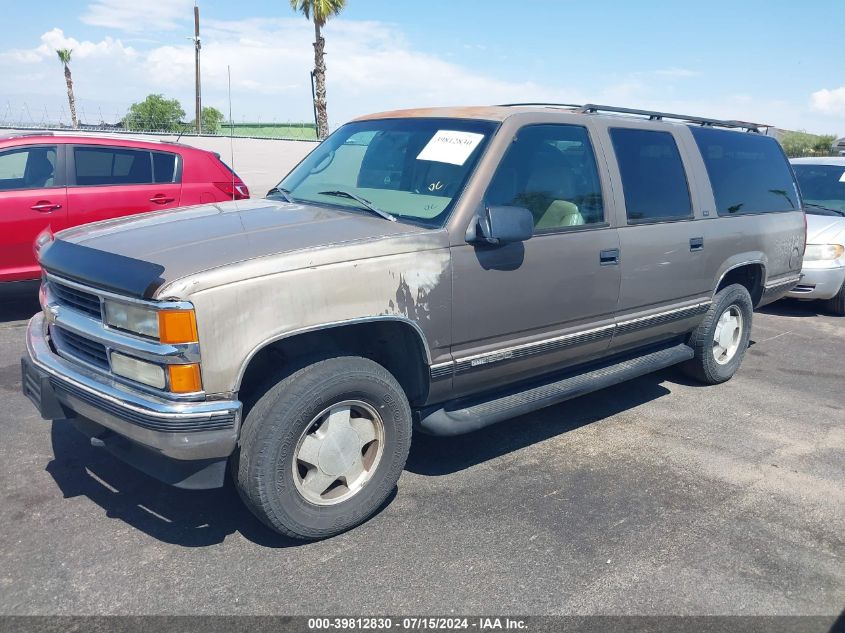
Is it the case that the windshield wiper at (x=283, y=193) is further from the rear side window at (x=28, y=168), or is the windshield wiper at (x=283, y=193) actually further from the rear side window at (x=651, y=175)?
the rear side window at (x=28, y=168)

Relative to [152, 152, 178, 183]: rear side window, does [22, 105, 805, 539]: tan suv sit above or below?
below

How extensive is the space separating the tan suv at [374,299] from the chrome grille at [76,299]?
23 mm

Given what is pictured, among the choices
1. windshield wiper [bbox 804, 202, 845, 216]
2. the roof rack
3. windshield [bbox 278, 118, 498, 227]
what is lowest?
windshield wiper [bbox 804, 202, 845, 216]

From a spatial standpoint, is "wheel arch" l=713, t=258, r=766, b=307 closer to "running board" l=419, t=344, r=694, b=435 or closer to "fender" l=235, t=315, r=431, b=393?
"running board" l=419, t=344, r=694, b=435

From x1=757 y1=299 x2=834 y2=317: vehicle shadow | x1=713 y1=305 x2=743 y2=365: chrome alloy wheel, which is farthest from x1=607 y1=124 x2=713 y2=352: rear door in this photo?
x1=757 y1=299 x2=834 y2=317: vehicle shadow

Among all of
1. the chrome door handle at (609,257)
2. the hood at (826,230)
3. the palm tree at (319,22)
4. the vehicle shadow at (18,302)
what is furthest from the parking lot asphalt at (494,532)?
the palm tree at (319,22)

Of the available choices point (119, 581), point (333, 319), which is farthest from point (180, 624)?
point (333, 319)

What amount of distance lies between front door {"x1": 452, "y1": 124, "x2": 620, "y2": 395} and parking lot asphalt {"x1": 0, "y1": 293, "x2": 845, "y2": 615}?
0.62 metres

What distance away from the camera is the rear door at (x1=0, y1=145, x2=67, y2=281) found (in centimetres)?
659

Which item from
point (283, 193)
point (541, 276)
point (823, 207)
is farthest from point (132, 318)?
point (823, 207)

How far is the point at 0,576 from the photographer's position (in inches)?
116

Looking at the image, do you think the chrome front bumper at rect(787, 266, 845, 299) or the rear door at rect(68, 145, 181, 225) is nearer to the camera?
the rear door at rect(68, 145, 181, 225)

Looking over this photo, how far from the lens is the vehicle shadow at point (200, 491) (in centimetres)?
339

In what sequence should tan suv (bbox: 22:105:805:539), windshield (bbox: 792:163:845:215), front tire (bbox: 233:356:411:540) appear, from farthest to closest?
windshield (bbox: 792:163:845:215), front tire (bbox: 233:356:411:540), tan suv (bbox: 22:105:805:539)
